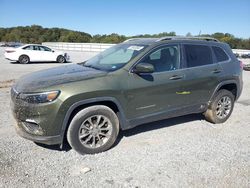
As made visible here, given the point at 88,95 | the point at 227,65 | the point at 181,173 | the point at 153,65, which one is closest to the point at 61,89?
the point at 88,95

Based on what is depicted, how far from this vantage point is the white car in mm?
18094

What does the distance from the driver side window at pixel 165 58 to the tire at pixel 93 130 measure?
46.5 inches

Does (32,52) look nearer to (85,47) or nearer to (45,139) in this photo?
(45,139)

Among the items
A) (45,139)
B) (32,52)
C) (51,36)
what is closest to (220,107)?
(45,139)

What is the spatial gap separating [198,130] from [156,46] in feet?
6.34

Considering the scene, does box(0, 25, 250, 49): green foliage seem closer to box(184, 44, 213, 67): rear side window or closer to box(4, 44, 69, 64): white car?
box(4, 44, 69, 64): white car

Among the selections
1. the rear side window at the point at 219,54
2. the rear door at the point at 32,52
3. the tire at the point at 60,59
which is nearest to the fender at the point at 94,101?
the rear side window at the point at 219,54

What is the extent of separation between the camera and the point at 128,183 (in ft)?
11.1

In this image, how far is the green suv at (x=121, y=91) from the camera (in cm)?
379

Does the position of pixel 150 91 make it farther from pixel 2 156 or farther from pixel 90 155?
pixel 2 156

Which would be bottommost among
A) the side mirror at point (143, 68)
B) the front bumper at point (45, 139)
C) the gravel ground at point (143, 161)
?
the gravel ground at point (143, 161)

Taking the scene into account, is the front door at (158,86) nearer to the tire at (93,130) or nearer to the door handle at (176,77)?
the door handle at (176,77)

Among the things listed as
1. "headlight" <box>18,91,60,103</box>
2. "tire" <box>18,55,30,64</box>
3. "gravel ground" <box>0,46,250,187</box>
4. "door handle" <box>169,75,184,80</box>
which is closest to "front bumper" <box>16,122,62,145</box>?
"gravel ground" <box>0,46,250,187</box>

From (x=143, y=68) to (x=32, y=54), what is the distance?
15924mm
